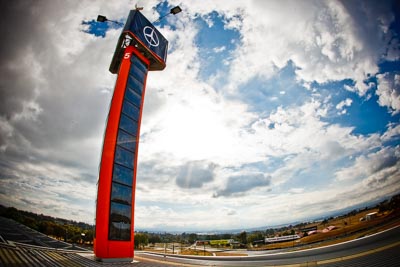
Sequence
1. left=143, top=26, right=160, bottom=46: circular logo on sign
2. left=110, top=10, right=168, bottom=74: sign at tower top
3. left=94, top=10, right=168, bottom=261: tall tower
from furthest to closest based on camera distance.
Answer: left=143, top=26, right=160, bottom=46: circular logo on sign
left=110, top=10, right=168, bottom=74: sign at tower top
left=94, top=10, right=168, bottom=261: tall tower

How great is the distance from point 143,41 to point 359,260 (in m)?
30.3

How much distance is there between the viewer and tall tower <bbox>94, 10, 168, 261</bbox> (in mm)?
A: 16312

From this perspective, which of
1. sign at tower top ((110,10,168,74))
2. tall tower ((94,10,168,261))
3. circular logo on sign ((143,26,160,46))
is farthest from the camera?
circular logo on sign ((143,26,160,46))

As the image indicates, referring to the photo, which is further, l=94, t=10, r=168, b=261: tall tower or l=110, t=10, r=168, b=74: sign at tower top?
l=110, t=10, r=168, b=74: sign at tower top

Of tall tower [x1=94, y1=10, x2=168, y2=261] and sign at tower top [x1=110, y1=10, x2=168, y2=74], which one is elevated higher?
sign at tower top [x1=110, y1=10, x2=168, y2=74]

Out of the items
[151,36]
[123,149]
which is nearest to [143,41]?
[151,36]

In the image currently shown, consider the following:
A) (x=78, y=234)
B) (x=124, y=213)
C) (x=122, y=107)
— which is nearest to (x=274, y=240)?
(x=78, y=234)

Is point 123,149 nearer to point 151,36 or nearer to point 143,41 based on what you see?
point 143,41

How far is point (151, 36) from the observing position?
1029 inches

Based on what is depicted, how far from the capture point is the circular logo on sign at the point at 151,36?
25.3m

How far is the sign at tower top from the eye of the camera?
77.7ft

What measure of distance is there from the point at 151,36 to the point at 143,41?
229 cm

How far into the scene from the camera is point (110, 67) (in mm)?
26750

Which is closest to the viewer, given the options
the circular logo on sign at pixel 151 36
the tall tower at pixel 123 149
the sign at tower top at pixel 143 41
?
the tall tower at pixel 123 149
